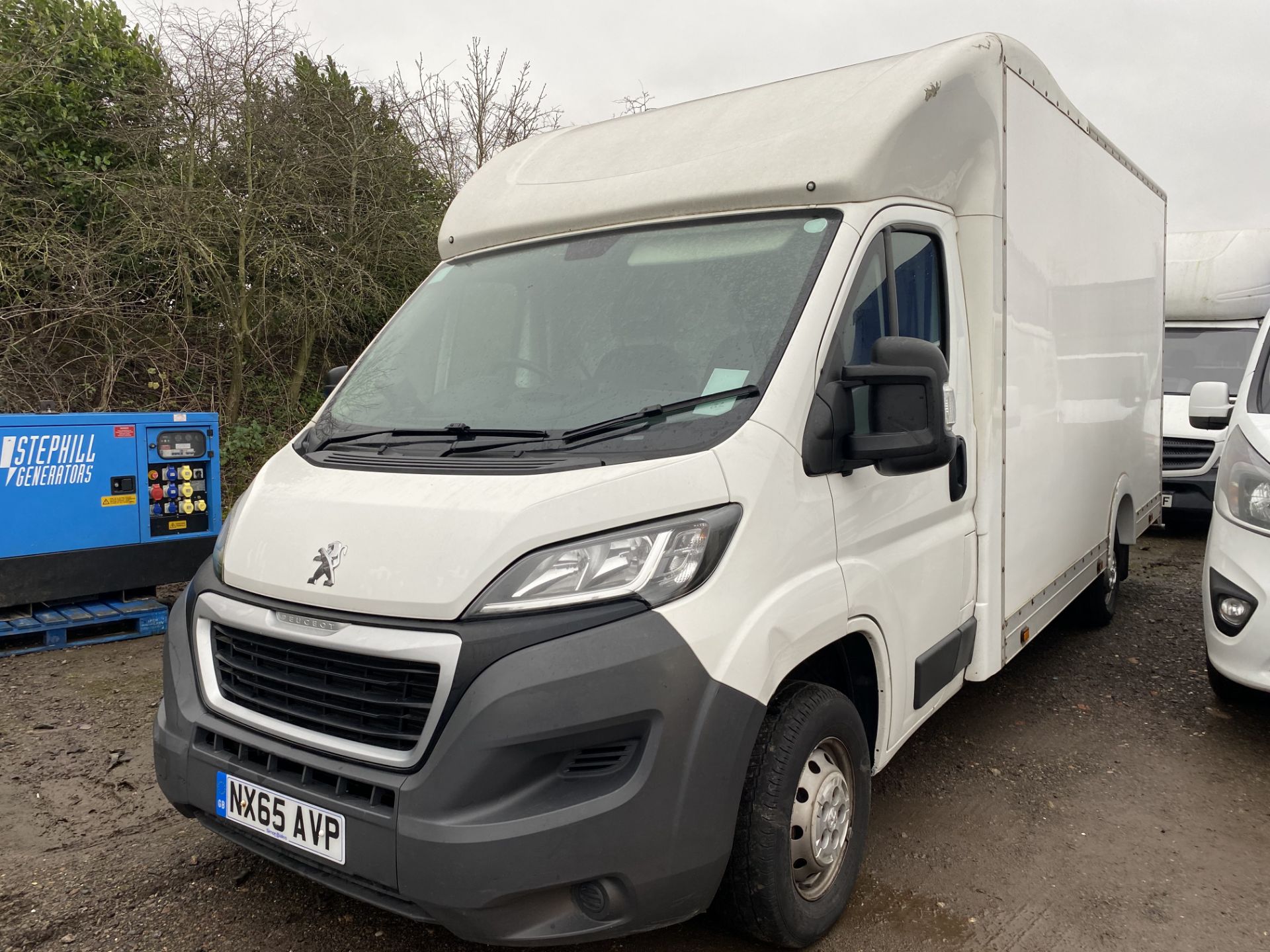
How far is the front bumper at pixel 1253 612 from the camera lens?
3627mm

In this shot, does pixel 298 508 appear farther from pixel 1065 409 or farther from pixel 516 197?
pixel 1065 409

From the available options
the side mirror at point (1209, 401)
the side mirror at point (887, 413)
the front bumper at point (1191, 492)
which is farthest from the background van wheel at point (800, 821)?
the front bumper at point (1191, 492)

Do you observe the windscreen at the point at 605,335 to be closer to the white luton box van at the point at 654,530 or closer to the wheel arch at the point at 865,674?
the white luton box van at the point at 654,530

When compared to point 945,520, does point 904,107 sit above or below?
above

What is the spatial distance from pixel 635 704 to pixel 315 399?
34.1 ft

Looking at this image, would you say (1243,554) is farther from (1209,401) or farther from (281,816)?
(281,816)

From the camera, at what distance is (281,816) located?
89.9 inches

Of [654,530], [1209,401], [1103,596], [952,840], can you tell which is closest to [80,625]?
[654,530]

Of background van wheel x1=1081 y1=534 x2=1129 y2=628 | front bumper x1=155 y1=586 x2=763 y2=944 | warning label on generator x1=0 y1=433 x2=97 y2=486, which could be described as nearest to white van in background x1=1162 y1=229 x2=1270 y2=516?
background van wheel x1=1081 y1=534 x2=1129 y2=628

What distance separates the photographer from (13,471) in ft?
17.3

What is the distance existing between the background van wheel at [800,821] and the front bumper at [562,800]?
19 cm

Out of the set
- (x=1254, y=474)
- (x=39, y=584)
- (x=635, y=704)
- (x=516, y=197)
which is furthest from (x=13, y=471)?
(x=1254, y=474)

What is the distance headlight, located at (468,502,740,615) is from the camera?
84.4 inches

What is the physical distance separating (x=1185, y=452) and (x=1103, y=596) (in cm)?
368
